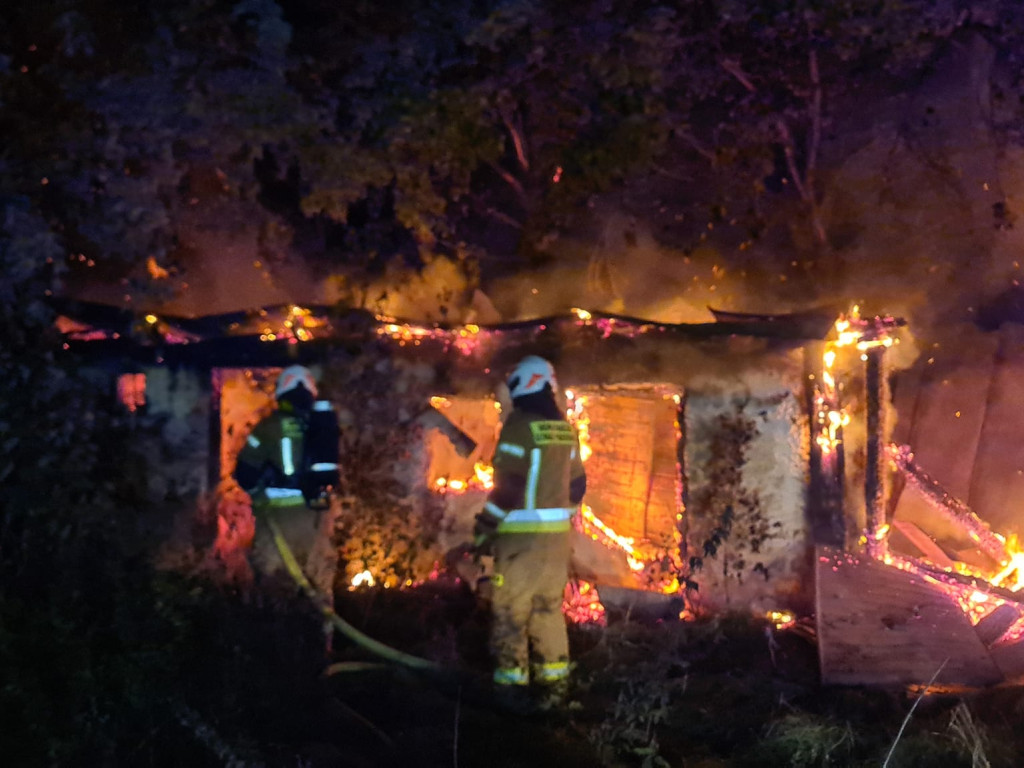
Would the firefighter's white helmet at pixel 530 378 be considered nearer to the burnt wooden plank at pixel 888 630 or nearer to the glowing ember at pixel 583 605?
the glowing ember at pixel 583 605

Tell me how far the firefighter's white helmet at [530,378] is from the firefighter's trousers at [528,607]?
1.04 metres

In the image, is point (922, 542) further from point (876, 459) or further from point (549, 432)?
point (549, 432)

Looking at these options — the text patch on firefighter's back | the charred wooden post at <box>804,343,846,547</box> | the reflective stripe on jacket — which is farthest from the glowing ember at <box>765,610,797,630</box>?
the text patch on firefighter's back

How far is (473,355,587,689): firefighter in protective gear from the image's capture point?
16.7 ft

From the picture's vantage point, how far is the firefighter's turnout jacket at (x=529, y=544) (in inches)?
200

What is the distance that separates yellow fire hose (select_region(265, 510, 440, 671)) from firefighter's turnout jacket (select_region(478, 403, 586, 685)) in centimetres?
85

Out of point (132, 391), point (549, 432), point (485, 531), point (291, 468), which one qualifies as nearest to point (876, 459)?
point (549, 432)

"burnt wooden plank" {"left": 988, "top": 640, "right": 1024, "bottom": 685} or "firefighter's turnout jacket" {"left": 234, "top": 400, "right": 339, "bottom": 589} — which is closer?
"firefighter's turnout jacket" {"left": 234, "top": 400, "right": 339, "bottom": 589}

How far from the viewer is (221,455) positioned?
7.11m

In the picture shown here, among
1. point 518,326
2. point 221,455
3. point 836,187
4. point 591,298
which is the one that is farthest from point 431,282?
point 836,187

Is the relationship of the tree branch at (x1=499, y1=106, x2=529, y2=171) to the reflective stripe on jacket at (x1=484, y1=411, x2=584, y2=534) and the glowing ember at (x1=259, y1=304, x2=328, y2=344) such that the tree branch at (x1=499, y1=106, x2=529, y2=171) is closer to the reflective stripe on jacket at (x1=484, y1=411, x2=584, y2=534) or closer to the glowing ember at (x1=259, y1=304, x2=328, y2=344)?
the glowing ember at (x1=259, y1=304, x2=328, y2=344)

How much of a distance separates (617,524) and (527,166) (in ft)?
17.9

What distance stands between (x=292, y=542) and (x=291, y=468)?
0.63m

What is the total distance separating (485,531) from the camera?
17.0ft
